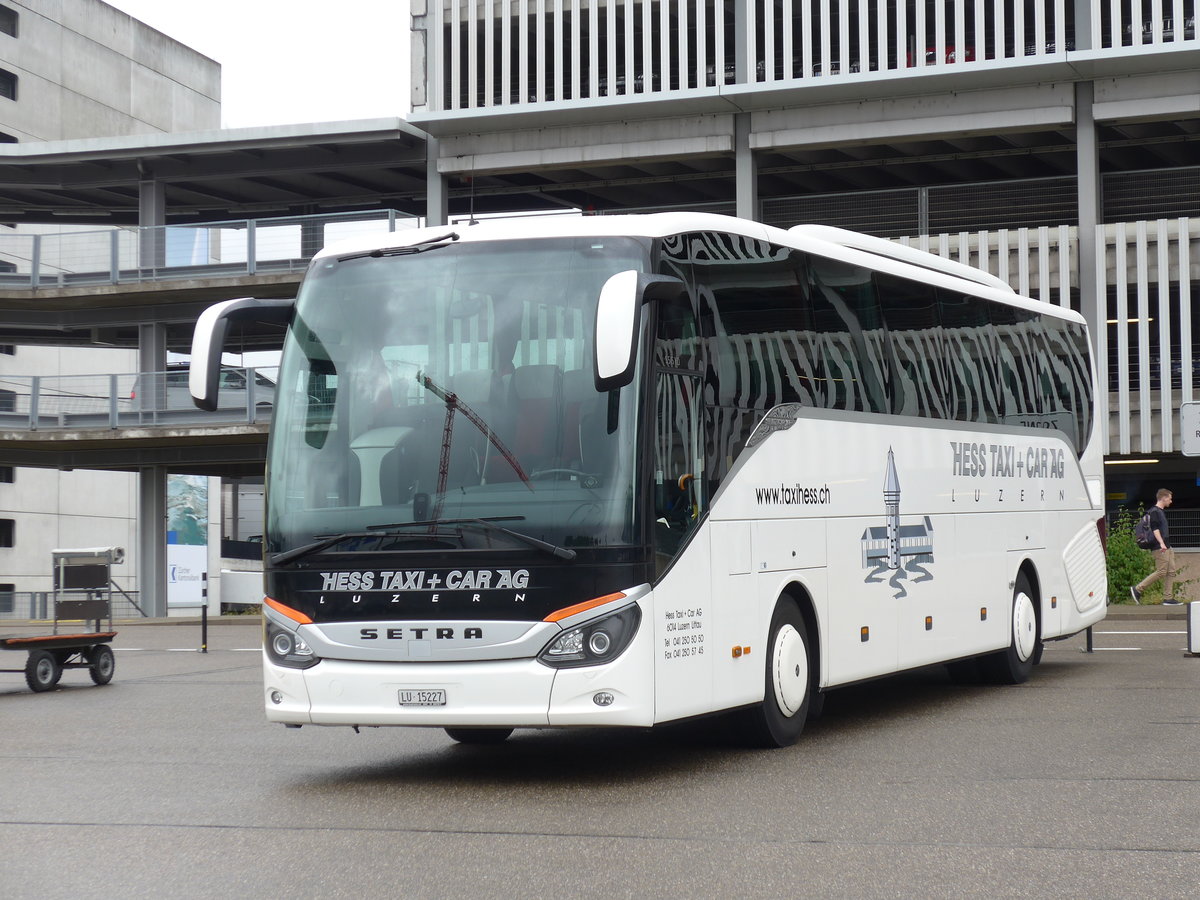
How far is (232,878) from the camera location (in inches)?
270

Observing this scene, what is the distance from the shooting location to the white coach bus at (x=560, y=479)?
933cm

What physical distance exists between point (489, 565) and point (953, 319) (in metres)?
6.30

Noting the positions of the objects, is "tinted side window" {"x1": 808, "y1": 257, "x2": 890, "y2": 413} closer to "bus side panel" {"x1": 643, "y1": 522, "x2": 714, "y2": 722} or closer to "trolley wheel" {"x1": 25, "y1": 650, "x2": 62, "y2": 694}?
"bus side panel" {"x1": 643, "y1": 522, "x2": 714, "y2": 722}

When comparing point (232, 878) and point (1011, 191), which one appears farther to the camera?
point (1011, 191)

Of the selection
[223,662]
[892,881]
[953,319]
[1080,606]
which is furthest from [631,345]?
[223,662]

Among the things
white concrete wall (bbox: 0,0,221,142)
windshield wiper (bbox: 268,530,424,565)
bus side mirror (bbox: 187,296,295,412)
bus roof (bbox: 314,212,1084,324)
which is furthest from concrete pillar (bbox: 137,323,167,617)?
windshield wiper (bbox: 268,530,424,565)

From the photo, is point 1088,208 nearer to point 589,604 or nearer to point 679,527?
point 679,527

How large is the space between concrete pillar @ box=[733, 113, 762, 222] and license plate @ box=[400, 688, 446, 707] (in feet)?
88.6

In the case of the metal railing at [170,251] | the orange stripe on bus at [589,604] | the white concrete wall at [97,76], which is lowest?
the orange stripe on bus at [589,604]

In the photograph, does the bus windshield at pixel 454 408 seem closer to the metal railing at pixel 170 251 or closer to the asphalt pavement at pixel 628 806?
the asphalt pavement at pixel 628 806

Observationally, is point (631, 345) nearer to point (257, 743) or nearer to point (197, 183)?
point (257, 743)

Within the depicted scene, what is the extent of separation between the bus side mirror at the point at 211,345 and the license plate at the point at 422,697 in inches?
82.4

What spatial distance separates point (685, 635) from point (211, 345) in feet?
11.2

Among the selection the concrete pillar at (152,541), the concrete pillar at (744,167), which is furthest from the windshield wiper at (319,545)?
the concrete pillar at (152,541)
